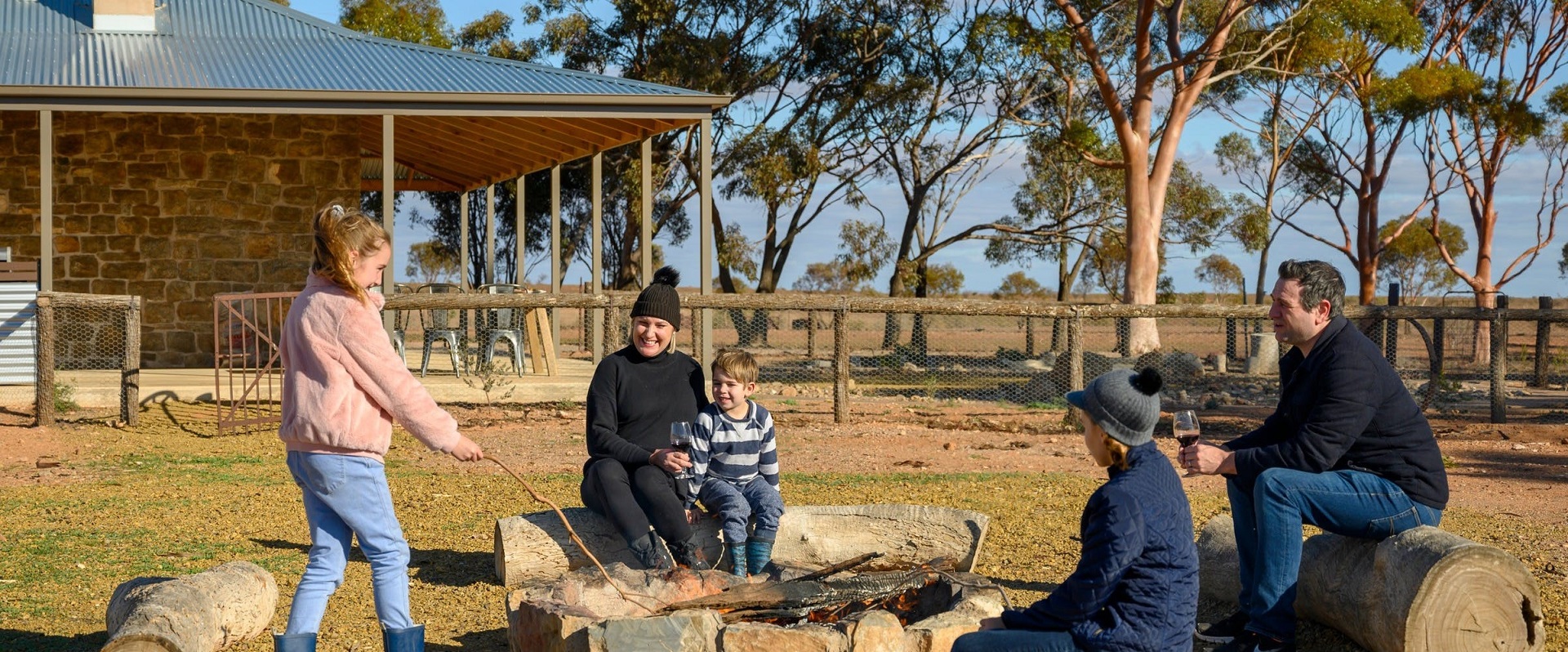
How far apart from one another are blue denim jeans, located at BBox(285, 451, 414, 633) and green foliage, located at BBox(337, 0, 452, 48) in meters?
26.9

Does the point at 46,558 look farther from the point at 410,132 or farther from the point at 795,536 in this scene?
the point at 410,132

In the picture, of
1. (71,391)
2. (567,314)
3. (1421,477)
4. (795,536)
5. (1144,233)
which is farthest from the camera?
(567,314)

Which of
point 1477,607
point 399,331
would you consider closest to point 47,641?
point 1477,607

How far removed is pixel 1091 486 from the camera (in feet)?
28.3

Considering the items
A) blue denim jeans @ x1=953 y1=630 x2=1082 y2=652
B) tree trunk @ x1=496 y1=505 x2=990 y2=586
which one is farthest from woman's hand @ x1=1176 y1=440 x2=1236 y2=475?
tree trunk @ x1=496 y1=505 x2=990 y2=586

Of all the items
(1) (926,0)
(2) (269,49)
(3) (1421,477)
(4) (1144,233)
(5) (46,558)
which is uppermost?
(1) (926,0)

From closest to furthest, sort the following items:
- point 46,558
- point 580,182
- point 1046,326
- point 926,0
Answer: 1. point 46,558
2. point 926,0
3. point 580,182
4. point 1046,326

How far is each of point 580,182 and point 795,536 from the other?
82.4 feet

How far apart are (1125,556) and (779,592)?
4.53ft

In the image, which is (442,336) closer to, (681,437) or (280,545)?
(280,545)

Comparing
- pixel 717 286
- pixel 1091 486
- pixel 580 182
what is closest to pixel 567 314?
pixel 717 286

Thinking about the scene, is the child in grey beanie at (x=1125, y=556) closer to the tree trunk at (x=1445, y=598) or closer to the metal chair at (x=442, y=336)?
the tree trunk at (x=1445, y=598)

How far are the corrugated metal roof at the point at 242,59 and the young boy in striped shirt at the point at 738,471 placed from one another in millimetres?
8170

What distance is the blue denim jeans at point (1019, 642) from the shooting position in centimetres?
343
